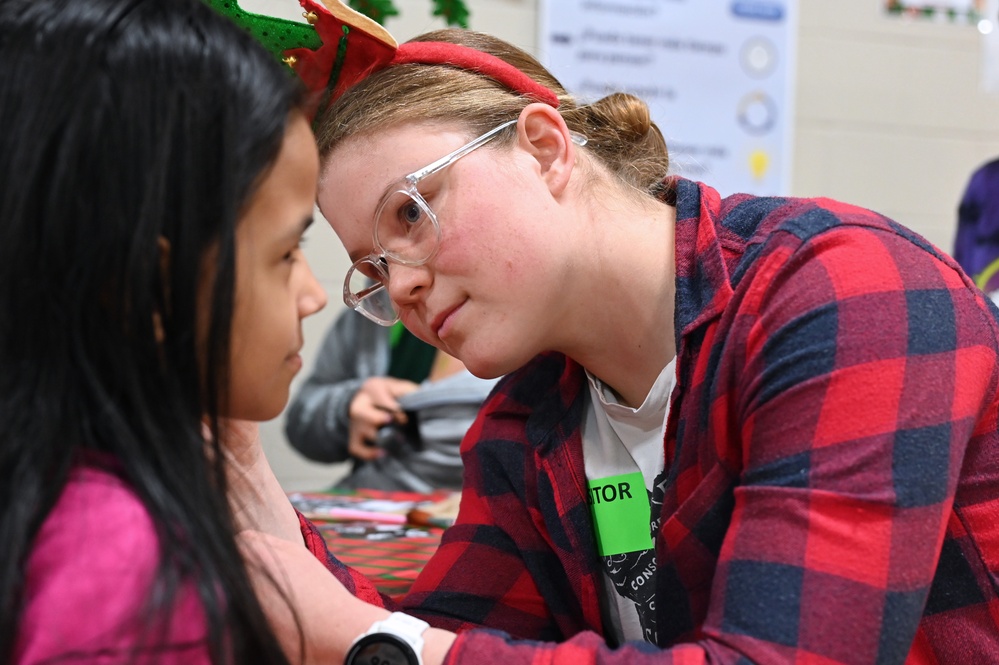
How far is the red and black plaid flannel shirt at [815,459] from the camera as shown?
0.82m

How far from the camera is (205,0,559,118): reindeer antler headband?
1.08 metres

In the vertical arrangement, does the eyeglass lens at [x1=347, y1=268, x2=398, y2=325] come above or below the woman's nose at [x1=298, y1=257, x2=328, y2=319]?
below

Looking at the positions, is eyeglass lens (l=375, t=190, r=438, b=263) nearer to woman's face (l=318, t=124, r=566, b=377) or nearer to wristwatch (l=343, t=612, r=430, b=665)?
woman's face (l=318, t=124, r=566, b=377)

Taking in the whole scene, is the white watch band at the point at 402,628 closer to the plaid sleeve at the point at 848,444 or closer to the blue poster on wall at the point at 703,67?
the plaid sleeve at the point at 848,444

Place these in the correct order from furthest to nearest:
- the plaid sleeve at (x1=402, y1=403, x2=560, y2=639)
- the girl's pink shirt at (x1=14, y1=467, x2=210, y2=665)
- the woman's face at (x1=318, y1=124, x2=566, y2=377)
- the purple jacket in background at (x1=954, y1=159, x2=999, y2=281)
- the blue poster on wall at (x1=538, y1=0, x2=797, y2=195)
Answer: the blue poster on wall at (x1=538, y1=0, x2=797, y2=195), the purple jacket in background at (x1=954, y1=159, x2=999, y2=281), the plaid sleeve at (x1=402, y1=403, x2=560, y2=639), the woman's face at (x1=318, y1=124, x2=566, y2=377), the girl's pink shirt at (x1=14, y1=467, x2=210, y2=665)

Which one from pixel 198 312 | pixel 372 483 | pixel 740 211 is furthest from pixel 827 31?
pixel 198 312

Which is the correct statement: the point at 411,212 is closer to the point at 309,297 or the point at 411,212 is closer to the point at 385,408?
the point at 309,297

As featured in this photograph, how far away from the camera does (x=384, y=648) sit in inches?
32.4

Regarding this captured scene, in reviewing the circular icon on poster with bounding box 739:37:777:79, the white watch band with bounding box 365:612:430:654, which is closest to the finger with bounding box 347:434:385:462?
the white watch band with bounding box 365:612:430:654

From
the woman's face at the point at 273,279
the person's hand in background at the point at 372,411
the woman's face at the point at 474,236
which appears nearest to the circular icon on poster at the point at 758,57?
the person's hand in background at the point at 372,411

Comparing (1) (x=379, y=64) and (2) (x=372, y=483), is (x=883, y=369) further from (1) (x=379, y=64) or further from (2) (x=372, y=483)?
(2) (x=372, y=483)

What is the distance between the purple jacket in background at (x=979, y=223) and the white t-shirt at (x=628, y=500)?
5.95ft

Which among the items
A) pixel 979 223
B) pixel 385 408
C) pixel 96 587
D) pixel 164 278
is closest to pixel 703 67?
pixel 979 223

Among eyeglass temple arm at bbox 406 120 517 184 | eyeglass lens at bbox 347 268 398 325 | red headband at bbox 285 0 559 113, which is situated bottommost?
eyeglass lens at bbox 347 268 398 325
